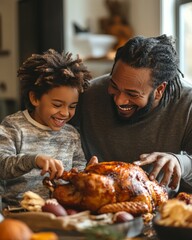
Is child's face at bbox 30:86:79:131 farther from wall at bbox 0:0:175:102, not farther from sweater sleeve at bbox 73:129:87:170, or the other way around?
wall at bbox 0:0:175:102

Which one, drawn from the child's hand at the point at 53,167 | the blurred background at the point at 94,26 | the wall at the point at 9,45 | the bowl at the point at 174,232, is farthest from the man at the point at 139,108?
the wall at the point at 9,45

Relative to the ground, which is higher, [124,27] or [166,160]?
[124,27]

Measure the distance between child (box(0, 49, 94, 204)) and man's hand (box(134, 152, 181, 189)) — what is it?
1.13 ft

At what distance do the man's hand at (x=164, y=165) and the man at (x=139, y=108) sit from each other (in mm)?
223

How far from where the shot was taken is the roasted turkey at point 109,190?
4.31 feet

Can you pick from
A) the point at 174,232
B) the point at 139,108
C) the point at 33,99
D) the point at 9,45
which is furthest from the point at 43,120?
the point at 9,45

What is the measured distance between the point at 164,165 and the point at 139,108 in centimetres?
37

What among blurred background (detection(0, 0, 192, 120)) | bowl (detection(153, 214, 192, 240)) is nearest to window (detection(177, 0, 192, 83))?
blurred background (detection(0, 0, 192, 120))

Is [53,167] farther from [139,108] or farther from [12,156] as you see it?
[139,108]

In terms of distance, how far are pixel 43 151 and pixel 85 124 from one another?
308 millimetres

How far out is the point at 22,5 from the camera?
5117 millimetres

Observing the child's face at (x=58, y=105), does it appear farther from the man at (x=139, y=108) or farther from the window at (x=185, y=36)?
the window at (x=185, y=36)

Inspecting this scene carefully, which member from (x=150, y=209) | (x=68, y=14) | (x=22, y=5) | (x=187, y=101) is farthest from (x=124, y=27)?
(x=150, y=209)

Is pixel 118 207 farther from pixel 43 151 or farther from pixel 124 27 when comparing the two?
pixel 124 27
